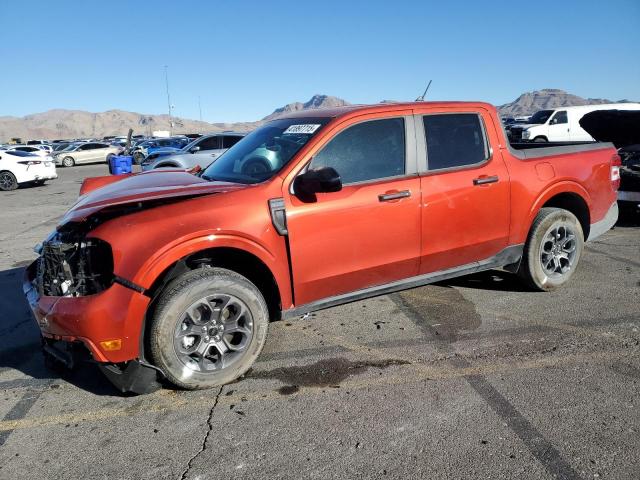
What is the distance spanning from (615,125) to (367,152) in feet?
19.4

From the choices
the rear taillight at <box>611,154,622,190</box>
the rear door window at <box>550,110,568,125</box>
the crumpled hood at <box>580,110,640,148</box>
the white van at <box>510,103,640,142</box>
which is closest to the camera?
the rear taillight at <box>611,154,622,190</box>

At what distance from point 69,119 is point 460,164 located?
743 ft

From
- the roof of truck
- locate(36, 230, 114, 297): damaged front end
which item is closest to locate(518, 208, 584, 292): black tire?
the roof of truck

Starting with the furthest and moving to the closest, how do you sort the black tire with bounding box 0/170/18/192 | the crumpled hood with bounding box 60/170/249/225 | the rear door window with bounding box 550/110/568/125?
the rear door window with bounding box 550/110/568/125 → the black tire with bounding box 0/170/18/192 → the crumpled hood with bounding box 60/170/249/225

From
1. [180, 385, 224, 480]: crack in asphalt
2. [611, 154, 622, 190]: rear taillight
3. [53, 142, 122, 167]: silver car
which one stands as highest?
[53, 142, 122, 167]: silver car

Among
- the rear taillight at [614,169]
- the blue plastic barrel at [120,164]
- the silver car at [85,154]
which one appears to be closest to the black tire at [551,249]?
the rear taillight at [614,169]

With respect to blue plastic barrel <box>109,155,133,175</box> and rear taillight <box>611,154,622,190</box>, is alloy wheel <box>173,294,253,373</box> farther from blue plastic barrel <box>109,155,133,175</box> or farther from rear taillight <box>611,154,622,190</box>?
blue plastic barrel <box>109,155,133,175</box>

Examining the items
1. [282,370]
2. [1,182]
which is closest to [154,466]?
[282,370]

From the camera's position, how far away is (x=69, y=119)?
19925 centimetres

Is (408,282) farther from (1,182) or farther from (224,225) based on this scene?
(1,182)

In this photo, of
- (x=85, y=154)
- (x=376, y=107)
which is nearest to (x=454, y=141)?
(x=376, y=107)

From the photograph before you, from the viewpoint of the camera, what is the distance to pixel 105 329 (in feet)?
9.37

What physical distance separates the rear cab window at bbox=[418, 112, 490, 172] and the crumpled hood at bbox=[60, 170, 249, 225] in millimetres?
1566

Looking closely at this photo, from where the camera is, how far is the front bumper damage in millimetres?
2859
